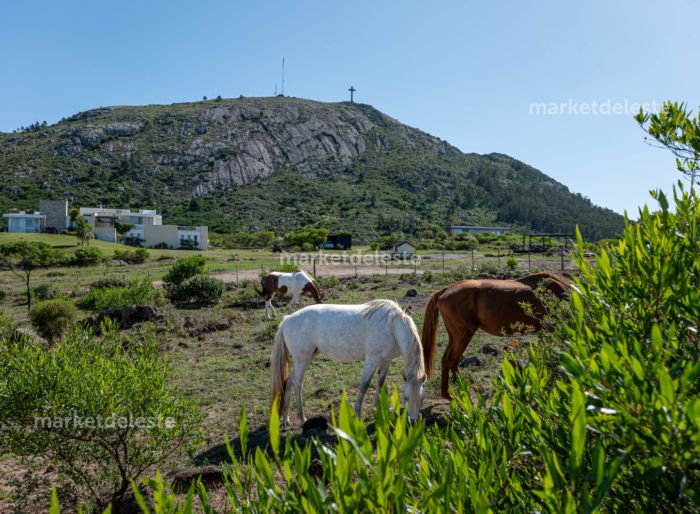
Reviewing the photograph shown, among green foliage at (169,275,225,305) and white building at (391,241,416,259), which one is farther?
white building at (391,241,416,259)

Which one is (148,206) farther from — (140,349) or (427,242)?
(140,349)

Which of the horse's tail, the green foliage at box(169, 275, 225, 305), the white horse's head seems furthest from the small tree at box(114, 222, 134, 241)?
the white horse's head

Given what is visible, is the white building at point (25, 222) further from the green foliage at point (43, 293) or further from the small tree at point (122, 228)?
the green foliage at point (43, 293)

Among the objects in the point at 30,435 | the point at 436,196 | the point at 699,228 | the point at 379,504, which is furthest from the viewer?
the point at 436,196

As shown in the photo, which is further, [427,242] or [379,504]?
[427,242]

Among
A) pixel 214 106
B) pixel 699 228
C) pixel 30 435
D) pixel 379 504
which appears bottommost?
pixel 30 435

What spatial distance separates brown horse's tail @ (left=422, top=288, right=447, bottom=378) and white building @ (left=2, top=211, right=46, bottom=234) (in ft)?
194

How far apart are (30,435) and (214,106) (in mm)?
130741

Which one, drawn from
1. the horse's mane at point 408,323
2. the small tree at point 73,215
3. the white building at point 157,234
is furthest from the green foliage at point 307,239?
the horse's mane at point 408,323

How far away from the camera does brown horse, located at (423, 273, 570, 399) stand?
7055 millimetres

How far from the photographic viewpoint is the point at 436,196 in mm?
102062

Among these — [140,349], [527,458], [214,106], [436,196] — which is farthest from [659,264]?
[214,106]

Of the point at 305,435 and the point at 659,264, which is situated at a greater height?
the point at 659,264

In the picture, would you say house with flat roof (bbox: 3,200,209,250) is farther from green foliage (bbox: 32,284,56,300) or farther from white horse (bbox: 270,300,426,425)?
white horse (bbox: 270,300,426,425)
